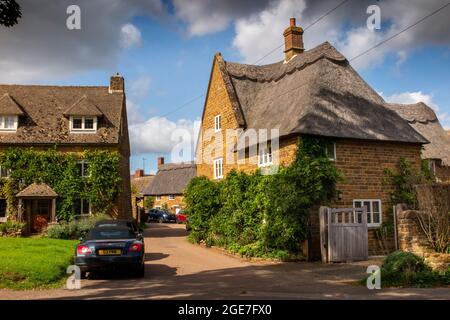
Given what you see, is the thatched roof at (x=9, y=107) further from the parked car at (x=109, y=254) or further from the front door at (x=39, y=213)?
the parked car at (x=109, y=254)

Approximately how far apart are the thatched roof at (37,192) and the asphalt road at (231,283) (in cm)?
1294

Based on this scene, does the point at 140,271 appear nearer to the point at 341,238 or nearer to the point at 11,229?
the point at 341,238

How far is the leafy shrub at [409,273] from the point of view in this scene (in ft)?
39.0

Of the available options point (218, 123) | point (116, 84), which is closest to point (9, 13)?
point (218, 123)

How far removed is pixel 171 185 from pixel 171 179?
57.0 inches

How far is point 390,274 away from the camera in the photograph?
489 inches

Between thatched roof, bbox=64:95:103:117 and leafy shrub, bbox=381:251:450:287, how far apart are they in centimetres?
2411

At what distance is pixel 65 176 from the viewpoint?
30.2 metres

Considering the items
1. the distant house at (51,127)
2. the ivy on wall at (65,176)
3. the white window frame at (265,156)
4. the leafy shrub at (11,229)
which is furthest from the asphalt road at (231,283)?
the distant house at (51,127)

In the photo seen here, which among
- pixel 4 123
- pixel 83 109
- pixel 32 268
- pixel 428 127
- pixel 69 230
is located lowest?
pixel 32 268

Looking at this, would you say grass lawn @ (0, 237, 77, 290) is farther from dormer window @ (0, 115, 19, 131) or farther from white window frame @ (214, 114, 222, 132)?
dormer window @ (0, 115, 19, 131)
